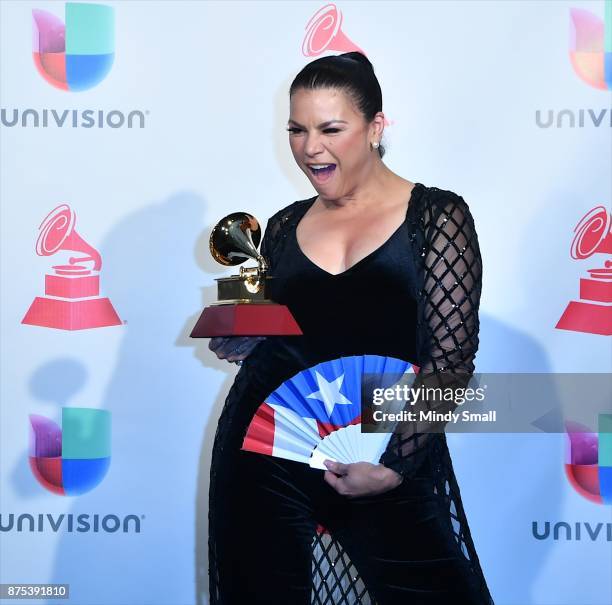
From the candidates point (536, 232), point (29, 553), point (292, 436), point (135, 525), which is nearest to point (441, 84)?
point (536, 232)

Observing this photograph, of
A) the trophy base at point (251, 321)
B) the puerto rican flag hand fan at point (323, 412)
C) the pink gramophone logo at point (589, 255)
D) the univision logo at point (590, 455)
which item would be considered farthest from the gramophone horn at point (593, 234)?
the trophy base at point (251, 321)

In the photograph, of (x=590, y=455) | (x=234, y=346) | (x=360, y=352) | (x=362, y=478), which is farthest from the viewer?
(x=590, y=455)

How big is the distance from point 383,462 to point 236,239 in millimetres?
557

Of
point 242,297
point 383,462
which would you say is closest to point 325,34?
point 242,297

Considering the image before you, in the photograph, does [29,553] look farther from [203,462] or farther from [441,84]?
[441,84]

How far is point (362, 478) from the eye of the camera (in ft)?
6.21

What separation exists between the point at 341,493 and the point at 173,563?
3.14ft

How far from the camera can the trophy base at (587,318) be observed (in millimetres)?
2568

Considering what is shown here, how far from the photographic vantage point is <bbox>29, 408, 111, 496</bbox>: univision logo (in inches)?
107

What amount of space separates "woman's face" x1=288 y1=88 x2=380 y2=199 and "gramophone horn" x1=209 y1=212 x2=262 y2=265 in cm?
17

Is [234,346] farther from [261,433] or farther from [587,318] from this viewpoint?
[587,318]

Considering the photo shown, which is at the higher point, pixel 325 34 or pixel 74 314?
pixel 325 34

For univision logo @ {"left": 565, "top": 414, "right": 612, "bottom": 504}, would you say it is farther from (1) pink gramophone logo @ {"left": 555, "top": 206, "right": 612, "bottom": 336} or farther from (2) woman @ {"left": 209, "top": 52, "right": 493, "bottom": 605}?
(2) woman @ {"left": 209, "top": 52, "right": 493, "bottom": 605}

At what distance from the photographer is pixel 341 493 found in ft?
6.32
